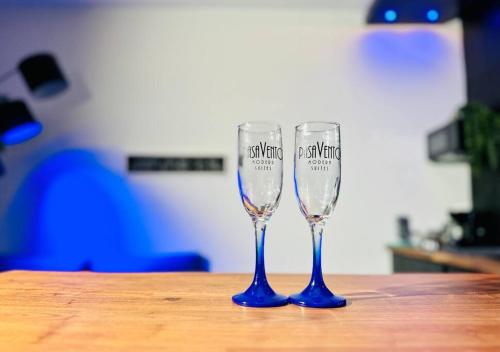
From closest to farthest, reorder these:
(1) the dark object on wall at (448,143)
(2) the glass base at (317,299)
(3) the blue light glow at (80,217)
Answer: (2) the glass base at (317,299) < (1) the dark object on wall at (448,143) < (3) the blue light glow at (80,217)

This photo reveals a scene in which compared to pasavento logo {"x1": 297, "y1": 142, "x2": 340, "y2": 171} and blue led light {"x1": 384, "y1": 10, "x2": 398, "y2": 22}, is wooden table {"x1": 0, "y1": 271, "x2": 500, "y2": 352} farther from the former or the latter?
blue led light {"x1": 384, "y1": 10, "x2": 398, "y2": 22}

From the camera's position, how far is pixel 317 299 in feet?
2.15

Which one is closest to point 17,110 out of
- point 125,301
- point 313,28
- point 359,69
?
point 313,28

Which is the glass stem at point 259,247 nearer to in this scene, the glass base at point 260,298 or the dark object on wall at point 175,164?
the glass base at point 260,298

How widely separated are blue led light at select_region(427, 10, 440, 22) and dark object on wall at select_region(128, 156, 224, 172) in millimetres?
1590

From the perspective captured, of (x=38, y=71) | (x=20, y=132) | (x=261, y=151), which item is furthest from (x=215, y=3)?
(x=261, y=151)

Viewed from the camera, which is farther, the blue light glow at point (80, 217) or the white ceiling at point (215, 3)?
the white ceiling at point (215, 3)

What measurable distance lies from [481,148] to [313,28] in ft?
4.87

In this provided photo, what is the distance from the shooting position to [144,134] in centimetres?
347

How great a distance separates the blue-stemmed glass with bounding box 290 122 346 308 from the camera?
684 millimetres

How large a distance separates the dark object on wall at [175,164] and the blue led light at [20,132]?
67 cm

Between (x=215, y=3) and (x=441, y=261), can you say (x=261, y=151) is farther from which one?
(x=215, y=3)

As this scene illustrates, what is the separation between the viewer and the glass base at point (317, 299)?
2.11 ft

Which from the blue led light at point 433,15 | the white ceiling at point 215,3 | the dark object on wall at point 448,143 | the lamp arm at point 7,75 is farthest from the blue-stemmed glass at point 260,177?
the lamp arm at point 7,75
